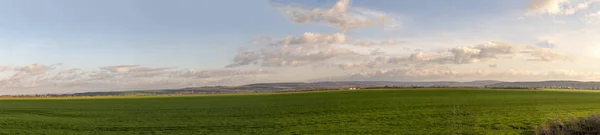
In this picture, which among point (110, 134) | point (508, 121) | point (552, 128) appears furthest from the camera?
point (508, 121)

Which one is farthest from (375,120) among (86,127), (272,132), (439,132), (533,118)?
(86,127)

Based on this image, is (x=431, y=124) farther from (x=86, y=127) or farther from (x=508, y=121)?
(x=86, y=127)

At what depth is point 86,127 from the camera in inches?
1666

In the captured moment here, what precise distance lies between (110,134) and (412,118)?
28.5 m

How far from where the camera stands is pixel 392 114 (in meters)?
47.9

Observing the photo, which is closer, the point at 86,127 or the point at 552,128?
the point at 552,128

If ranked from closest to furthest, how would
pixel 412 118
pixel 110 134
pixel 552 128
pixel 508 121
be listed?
pixel 552 128
pixel 110 134
pixel 508 121
pixel 412 118

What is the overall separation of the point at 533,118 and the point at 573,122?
40.7ft

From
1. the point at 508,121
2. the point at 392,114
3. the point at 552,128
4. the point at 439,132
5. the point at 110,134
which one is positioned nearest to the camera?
the point at 552,128

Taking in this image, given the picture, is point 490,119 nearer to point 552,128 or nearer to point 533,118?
point 533,118

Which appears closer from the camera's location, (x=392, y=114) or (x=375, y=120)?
(x=375, y=120)

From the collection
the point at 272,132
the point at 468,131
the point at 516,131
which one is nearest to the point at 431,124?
the point at 468,131

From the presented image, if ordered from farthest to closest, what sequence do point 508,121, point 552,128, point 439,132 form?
point 508,121, point 439,132, point 552,128

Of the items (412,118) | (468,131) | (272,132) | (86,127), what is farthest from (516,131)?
(86,127)
